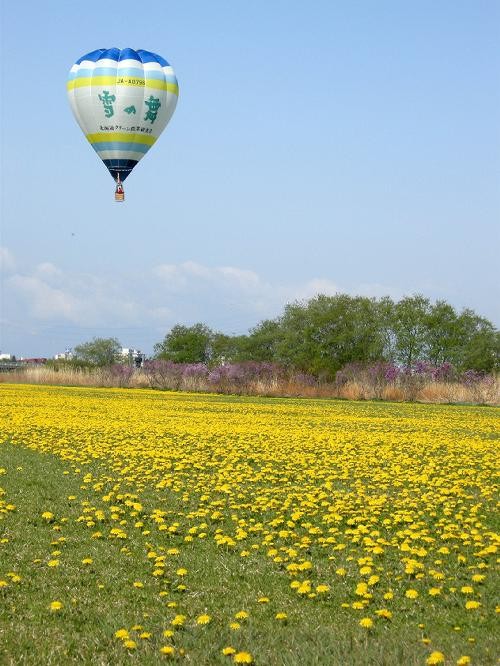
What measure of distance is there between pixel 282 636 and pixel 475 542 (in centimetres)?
346

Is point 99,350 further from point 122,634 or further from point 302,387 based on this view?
point 122,634

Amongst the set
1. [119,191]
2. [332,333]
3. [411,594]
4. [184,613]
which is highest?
[119,191]

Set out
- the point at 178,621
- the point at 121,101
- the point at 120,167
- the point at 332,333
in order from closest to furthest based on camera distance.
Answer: the point at 178,621
the point at 121,101
the point at 120,167
the point at 332,333

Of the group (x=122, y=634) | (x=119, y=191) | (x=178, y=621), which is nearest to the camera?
(x=122, y=634)

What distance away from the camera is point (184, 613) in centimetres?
685

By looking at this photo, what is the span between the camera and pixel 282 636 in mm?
6266

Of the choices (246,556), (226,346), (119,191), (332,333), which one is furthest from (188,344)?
(246,556)

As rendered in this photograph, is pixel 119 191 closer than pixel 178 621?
No

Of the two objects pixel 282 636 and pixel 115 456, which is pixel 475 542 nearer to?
pixel 282 636

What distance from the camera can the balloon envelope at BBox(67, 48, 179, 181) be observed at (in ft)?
123

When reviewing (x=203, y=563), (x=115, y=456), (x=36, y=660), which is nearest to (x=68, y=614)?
(x=36, y=660)

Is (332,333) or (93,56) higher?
(93,56)

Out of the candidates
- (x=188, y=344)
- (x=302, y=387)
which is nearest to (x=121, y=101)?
(x=302, y=387)

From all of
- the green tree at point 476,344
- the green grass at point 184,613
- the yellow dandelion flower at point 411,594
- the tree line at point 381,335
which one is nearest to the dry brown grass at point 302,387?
the tree line at point 381,335
